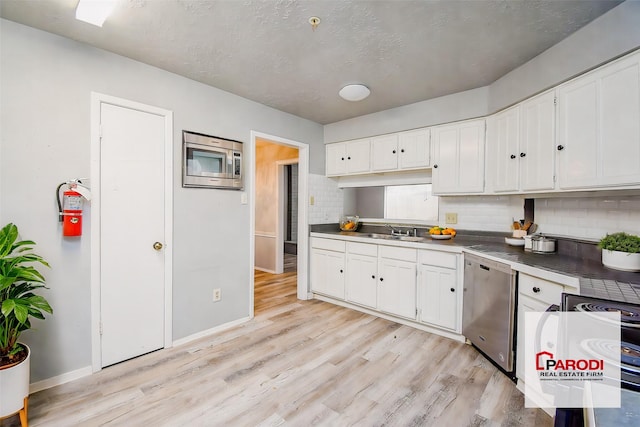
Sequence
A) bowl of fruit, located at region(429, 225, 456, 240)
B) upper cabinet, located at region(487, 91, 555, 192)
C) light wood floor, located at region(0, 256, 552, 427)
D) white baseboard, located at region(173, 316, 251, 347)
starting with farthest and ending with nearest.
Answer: bowl of fruit, located at region(429, 225, 456, 240) < white baseboard, located at region(173, 316, 251, 347) < upper cabinet, located at region(487, 91, 555, 192) < light wood floor, located at region(0, 256, 552, 427)

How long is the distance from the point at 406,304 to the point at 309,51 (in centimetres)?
256

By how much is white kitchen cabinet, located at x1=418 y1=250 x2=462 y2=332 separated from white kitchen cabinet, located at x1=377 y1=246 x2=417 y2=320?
8cm

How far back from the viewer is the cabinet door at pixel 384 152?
136 inches

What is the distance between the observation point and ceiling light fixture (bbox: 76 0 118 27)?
1.58 metres

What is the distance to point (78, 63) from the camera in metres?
2.05

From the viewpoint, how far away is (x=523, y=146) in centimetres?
239

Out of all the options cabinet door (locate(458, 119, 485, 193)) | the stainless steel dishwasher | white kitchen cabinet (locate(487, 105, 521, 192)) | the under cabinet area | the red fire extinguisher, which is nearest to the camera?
the red fire extinguisher

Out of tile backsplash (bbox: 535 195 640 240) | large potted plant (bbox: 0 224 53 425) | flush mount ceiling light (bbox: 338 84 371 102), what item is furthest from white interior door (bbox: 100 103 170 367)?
tile backsplash (bbox: 535 195 640 240)

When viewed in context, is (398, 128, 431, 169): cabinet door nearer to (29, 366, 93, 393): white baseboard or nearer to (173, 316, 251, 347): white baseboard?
(173, 316, 251, 347): white baseboard

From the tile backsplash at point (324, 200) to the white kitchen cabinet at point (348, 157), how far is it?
0.65 feet

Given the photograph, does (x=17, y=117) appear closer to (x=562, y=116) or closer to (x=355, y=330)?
(x=355, y=330)

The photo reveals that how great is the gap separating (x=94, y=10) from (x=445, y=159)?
308 centimetres

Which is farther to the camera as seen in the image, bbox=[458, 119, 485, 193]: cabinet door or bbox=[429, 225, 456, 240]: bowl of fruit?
bbox=[429, 225, 456, 240]: bowl of fruit

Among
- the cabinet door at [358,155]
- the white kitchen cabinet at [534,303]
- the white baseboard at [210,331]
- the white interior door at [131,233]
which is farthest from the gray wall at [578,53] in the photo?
the white baseboard at [210,331]
